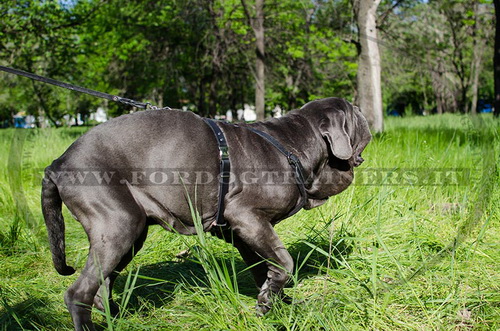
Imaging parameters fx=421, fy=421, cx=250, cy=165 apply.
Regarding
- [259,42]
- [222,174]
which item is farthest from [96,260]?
[259,42]

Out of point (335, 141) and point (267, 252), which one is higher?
point (335, 141)

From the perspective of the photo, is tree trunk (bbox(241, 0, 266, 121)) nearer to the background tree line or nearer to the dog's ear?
the background tree line

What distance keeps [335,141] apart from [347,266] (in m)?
0.87

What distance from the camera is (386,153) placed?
18.5 ft

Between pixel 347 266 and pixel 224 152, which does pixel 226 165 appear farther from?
pixel 347 266

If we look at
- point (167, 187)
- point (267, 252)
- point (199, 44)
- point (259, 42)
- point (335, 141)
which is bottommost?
point (267, 252)

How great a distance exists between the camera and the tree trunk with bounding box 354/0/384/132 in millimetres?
9383

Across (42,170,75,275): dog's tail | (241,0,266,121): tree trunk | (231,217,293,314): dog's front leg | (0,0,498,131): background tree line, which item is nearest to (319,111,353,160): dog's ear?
(231,217,293,314): dog's front leg

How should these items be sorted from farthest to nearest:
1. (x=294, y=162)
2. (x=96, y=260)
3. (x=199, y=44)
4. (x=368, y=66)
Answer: (x=199, y=44)
(x=368, y=66)
(x=294, y=162)
(x=96, y=260)

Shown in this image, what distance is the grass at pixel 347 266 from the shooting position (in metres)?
2.51

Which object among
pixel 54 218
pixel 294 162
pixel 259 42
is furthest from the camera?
pixel 259 42

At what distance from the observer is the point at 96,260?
2264 mm

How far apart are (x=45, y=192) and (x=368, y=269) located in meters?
2.35

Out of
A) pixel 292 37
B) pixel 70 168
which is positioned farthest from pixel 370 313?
pixel 292 37
